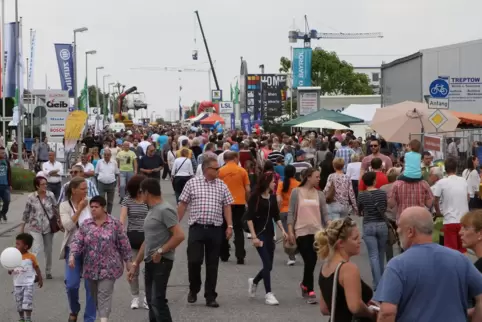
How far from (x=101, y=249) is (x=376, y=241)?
4.21 m

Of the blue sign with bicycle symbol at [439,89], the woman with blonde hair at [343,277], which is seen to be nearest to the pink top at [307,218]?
the woman with blonde hair at [343,277]

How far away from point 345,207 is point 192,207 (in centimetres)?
350

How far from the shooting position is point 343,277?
610cm

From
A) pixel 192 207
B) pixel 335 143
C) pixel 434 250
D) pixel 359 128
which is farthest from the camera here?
pixel 359 128

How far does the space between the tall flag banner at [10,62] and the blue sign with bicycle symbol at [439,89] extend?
21.7 meters

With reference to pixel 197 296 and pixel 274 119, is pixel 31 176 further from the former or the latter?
pixel 274 119

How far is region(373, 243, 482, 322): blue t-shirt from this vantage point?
5340 mm

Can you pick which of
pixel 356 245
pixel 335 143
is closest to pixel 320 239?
pixel 356 245

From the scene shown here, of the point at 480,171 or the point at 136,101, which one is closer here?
the point at 480,171

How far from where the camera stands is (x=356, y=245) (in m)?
6.45

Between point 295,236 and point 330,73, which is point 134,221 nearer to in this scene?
point 295,236

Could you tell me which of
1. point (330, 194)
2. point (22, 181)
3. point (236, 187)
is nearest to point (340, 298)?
point (330, 194)

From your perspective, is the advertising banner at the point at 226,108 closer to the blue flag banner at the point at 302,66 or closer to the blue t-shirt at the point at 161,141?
the blue flag banner at the point at 302,66

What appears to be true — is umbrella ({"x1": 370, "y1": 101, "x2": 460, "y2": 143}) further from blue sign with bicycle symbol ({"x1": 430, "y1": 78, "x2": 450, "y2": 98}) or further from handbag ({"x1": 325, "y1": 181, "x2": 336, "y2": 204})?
handbag ({"x1": 325, "y1": 181, "x2": 336, "y2": 204})
